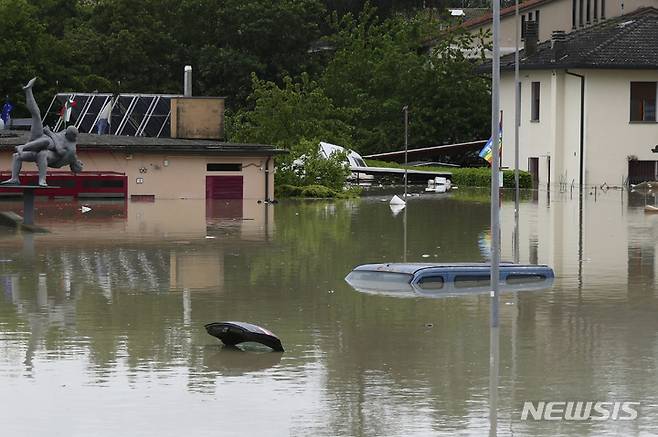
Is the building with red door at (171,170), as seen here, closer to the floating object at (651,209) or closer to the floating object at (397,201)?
the floating object at (397,201)

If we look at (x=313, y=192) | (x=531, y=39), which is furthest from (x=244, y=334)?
(x=531, y=39)

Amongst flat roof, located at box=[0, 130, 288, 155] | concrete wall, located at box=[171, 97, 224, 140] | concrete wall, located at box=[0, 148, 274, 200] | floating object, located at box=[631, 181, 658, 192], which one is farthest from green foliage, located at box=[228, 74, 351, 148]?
floating object, located at box=[631, 181, 658, 192]

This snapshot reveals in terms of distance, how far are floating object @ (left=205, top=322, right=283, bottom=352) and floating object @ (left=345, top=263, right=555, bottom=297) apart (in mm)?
6967

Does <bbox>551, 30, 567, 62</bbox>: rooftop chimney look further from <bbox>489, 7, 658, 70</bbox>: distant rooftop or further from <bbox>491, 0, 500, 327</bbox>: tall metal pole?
<bbox>491, 0, 500, 327</bbox>: tall metal pole

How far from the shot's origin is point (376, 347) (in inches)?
883

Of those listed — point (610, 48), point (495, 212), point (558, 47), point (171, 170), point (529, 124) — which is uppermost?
point (558, 47)

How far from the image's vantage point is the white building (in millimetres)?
72375

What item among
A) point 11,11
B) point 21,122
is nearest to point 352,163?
point 21,122

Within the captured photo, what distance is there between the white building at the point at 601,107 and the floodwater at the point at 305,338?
2894cm

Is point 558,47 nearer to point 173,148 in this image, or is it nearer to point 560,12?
point 560,12

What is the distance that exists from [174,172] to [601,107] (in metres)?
21.9

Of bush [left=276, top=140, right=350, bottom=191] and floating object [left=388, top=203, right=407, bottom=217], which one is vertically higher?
bush [left=276, top=140, right=350, bottom=191]

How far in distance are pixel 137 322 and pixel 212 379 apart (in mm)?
5618

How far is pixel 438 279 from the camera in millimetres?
29422
